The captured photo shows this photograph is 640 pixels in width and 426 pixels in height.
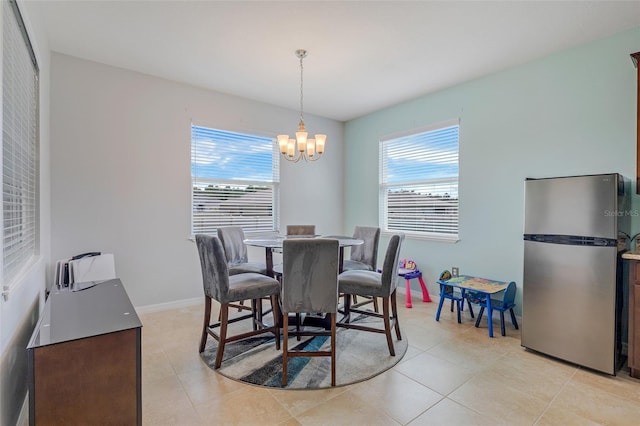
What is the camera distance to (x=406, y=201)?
4.54 meters

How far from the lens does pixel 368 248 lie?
3666 mm

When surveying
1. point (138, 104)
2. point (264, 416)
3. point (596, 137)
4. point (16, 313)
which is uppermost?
point (138, 104)

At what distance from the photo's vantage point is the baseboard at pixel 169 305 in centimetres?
358

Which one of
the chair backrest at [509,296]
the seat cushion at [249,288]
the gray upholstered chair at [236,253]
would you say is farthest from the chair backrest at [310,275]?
the chair backrest at [509,296]

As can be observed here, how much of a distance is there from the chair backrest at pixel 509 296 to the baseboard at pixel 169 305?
344 cm

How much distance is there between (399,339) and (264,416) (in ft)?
4.86

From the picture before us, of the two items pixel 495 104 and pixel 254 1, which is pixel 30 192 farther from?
pixel 495 104

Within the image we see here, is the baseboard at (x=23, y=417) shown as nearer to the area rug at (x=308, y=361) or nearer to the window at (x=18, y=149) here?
the window at (x=18, y=149)

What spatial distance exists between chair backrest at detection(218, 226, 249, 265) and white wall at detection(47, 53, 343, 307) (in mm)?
611

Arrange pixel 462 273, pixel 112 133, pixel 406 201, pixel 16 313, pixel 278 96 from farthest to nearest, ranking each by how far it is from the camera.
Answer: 1. pixel 406 201
2. pixel 278 96
3. pixel 462 273
4. pixel 112 133
5. pixel 16 313

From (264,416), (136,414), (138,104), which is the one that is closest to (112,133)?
(138,104)

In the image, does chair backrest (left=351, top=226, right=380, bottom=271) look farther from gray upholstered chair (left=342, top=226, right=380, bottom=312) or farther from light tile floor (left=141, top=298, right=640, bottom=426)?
light tile floor (left=141, top=298, right=640, bottom=426)

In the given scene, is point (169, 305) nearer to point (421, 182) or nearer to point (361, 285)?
point (361, 285)

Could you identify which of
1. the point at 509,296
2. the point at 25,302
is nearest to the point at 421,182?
the point at 509,296
